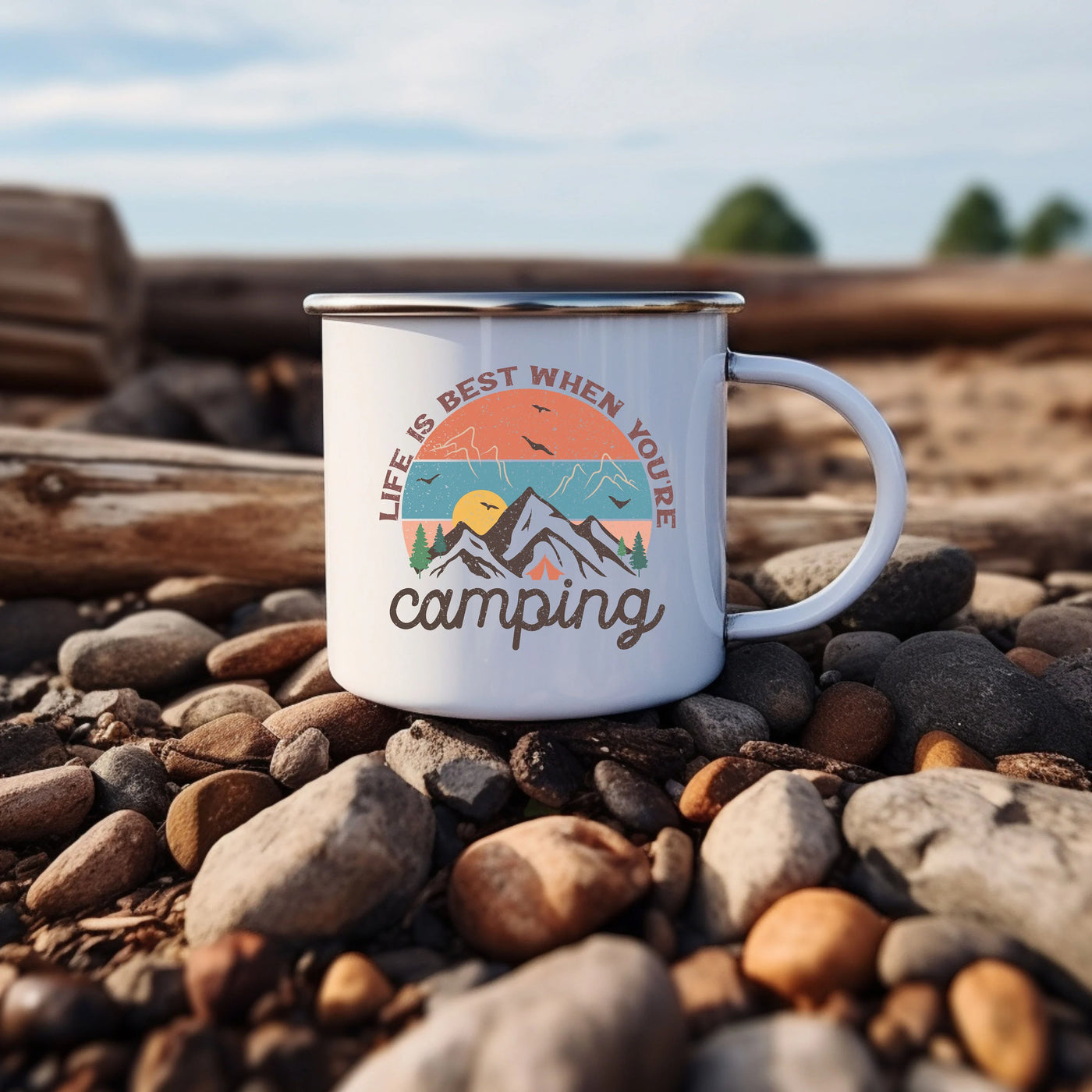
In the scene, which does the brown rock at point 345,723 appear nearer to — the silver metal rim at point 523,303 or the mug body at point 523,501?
the mug body at point 523,501

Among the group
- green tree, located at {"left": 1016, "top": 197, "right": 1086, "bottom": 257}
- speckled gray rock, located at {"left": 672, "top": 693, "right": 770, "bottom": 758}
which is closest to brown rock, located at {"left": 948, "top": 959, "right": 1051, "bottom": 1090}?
speckled gray rock, located at {"left": 672, "top": 693, "right": 770, "bottom": 758}

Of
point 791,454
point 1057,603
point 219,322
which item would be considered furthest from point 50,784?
point 219,322

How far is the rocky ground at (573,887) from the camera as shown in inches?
52.4

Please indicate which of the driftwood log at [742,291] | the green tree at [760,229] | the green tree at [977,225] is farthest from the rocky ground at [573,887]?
the green tree at [977,225]

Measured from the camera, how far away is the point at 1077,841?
1634mm

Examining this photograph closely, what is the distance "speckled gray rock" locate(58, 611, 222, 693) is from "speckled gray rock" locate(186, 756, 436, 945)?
0.87 m

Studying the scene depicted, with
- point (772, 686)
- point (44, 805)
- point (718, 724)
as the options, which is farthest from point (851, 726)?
point (44, 805)

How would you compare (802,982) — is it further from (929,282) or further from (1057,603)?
(929,282)

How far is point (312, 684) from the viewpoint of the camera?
232 cm

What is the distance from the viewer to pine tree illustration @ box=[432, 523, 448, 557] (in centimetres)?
185

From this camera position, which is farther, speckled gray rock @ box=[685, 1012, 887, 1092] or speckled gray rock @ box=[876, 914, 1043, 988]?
speckled gray rock @ box=[876, 914, 1043, 988]

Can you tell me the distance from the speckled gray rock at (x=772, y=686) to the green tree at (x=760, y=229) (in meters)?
9.74

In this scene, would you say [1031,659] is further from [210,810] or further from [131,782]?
[131,782]

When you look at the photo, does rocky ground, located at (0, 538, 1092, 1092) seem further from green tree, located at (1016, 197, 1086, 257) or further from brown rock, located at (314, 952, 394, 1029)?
green tree, located at (1016, 197, 1086, 257)
